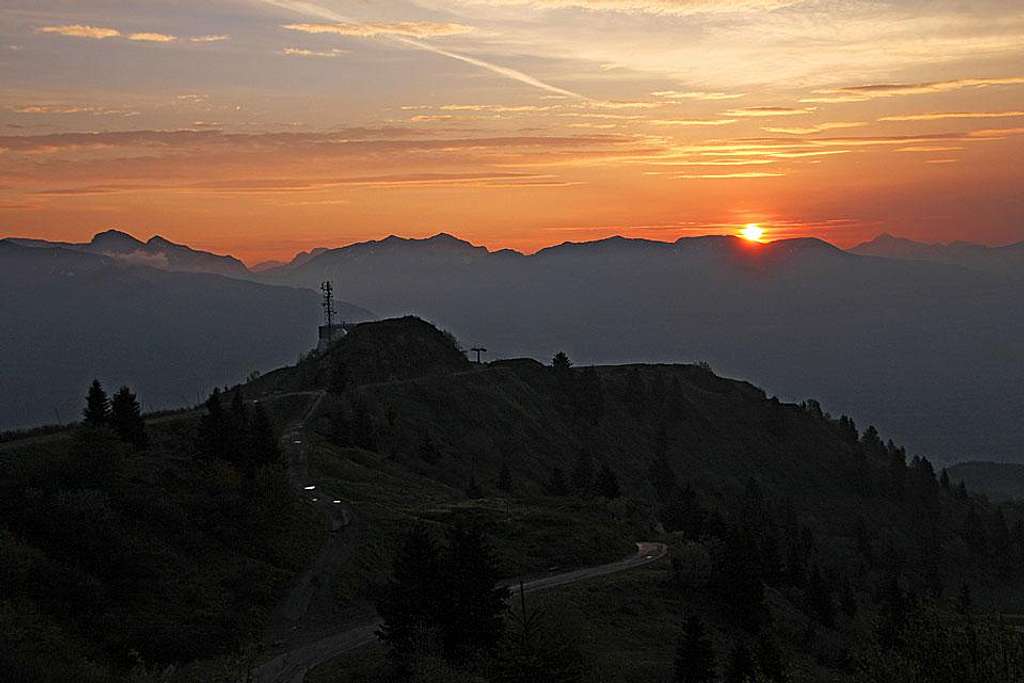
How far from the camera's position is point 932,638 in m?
30.0

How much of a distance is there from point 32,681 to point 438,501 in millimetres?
42117

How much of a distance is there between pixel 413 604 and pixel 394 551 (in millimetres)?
16694

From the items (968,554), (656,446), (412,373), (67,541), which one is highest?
(67,541)

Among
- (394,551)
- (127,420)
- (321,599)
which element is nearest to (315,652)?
(321,599)

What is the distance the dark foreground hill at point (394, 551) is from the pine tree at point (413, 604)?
186cm

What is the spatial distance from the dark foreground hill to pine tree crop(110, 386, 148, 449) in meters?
1.34

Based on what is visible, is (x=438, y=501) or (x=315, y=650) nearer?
(x=315, y=650)

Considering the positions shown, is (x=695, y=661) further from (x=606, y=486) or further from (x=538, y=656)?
(x=606, y=486)

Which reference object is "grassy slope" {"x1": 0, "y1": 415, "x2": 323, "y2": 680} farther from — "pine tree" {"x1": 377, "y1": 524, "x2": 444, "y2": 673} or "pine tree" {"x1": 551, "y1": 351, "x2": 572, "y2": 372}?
"pine tree" {"x1": 551, "y1": 351, "x2": 572, "y2": 372}

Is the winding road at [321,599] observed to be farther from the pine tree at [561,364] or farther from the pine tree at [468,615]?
the pine tree at [561,364]

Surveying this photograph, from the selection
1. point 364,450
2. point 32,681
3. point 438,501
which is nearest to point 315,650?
point 32,681

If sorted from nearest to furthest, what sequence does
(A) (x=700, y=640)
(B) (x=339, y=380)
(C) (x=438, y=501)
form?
(A) (x=700, y=640) → (C) (x=438, y=501) → (B) (x=339, y=380)

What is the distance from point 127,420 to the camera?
59.9 meters

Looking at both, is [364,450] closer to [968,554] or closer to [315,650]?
[315,650]
